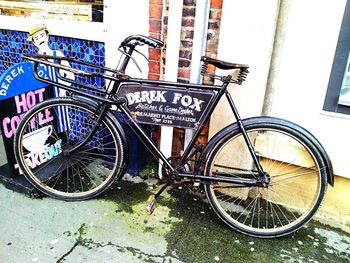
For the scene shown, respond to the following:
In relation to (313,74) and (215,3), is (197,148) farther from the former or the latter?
(215,3)

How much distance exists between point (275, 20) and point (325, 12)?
1.18 feet

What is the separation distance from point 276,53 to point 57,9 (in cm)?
255

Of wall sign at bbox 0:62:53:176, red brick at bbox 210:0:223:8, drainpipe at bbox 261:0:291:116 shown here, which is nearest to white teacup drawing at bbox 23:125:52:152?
wall sign at bbox 0:62:53:176

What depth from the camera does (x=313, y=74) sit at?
2.62 metres

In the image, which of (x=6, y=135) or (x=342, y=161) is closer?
(x=342, y=161)

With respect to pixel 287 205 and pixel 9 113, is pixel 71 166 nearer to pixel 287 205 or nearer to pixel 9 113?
pixel 9 113

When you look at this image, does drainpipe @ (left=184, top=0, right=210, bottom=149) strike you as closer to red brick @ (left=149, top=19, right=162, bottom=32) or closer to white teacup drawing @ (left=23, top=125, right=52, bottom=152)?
red brick @ (left=149, top=19, right=162, bottom=32)

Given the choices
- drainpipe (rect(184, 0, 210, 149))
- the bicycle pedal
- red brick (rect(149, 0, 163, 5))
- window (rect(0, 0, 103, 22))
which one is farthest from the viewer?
window (rect(0, 0, 103, 22))

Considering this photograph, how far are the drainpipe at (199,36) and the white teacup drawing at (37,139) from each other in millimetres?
1509

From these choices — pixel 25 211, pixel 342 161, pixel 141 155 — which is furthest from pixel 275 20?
pixel 25 211

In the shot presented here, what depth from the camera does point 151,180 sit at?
343cm

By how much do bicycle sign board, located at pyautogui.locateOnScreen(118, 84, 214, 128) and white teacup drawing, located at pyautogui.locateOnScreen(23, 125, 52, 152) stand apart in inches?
40.1

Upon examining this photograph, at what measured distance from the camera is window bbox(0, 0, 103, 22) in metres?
3.51

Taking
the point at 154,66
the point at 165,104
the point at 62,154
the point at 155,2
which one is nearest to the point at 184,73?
the point at 154,66
